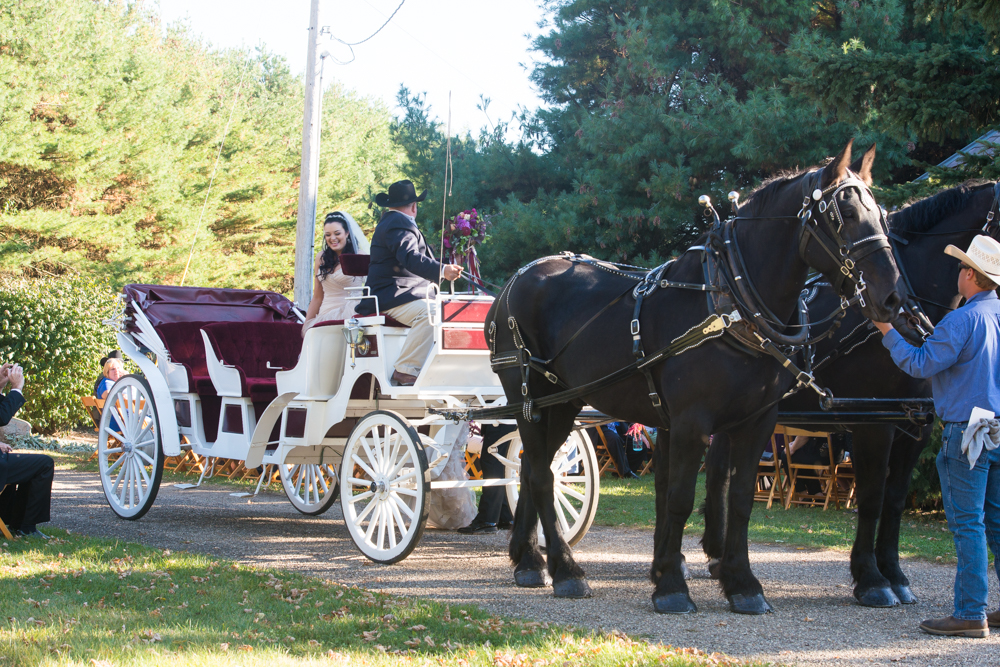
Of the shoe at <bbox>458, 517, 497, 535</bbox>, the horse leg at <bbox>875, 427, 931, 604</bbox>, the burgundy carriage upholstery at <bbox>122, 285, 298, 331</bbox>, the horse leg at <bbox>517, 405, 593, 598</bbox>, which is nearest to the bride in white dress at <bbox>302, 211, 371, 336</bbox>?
the burgundy carriage upholstery at <bbox>122, 285, 298, 331</bbox>

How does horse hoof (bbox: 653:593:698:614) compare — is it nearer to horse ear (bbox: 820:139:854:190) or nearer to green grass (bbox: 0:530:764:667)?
green grass (bbox: 0:530:764:667)

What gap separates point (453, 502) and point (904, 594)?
3627 millimetres

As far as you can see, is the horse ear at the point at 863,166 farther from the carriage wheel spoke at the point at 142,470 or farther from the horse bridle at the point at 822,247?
the carriage wheel spoke at the point at 142,470

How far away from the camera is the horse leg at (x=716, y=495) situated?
557 cm

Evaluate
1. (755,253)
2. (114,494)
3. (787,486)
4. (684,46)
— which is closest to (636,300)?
(755,253)

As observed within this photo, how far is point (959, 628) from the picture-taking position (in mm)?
4266

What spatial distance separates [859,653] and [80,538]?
5209mm

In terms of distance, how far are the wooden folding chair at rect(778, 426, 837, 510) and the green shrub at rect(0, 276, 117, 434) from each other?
11810 mm

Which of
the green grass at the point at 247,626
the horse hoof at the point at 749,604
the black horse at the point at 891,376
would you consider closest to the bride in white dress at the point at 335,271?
the green grass at the point at 247,626

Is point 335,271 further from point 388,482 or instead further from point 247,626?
point 247,626

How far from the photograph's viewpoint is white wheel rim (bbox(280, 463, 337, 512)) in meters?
8.30

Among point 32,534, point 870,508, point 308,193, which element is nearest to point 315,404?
point 32,534

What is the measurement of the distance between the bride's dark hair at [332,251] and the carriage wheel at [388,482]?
70.8 inches

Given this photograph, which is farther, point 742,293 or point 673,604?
point 673,604
